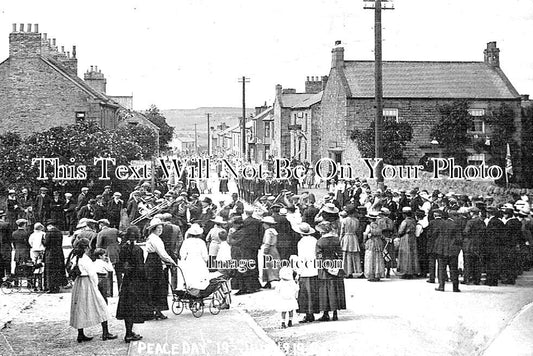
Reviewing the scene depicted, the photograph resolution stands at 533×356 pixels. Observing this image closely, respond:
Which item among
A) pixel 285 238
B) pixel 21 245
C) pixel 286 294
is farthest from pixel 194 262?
pixel 21 245

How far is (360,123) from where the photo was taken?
24.1m

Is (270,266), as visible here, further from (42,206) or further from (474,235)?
(42,206)

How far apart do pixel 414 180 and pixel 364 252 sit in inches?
280

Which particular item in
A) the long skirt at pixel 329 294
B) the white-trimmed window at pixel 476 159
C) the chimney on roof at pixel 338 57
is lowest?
the long skirt at pixel 329 294

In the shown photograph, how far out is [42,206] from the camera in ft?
42.6

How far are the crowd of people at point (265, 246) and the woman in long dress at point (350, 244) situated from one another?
18mm

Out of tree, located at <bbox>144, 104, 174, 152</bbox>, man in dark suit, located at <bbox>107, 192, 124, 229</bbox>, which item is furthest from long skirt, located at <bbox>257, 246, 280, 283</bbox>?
tree, located at <bbox>144, 104, 174, 152</bbox>

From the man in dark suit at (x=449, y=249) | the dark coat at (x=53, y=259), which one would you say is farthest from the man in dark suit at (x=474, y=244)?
the dark coat at (x=53, y=259)

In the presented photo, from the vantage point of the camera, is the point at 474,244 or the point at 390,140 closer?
the point at 474,244

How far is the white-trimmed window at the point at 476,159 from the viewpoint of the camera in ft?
63.2

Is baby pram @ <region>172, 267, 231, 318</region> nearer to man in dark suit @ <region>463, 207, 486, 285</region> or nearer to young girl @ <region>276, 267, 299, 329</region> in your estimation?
young girl @ <region>276, 267, 299, 329</region>

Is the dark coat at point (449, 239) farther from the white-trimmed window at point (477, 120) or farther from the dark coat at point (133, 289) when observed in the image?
the white-trimmed window at point (477, 120)

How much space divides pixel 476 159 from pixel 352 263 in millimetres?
9808

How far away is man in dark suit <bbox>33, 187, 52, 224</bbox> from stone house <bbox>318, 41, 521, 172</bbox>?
37.5 feet
